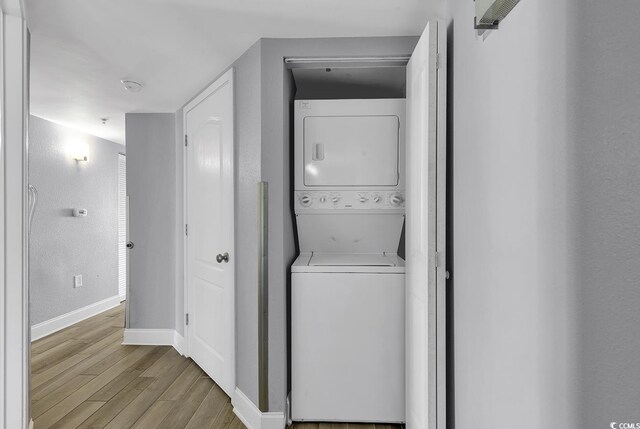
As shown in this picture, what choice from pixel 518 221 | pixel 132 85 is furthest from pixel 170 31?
pixel 518 221

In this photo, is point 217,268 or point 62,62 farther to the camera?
point 217,268

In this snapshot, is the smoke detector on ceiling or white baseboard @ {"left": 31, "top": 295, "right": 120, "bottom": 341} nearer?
the smoke detector on ceiling

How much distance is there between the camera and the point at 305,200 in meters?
2.38

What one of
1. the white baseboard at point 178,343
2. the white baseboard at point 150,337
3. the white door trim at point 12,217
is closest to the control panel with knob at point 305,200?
the white door trim at point 12,217

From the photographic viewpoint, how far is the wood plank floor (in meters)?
2.24

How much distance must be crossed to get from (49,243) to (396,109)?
3.66 m

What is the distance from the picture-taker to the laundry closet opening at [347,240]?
2131 millimetres

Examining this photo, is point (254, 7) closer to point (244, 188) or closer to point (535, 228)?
point (244, 188)

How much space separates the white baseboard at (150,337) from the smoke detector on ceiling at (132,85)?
207 cm

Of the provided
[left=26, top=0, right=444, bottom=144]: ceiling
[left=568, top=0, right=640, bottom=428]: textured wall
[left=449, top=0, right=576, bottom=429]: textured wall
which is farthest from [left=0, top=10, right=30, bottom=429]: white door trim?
[left=568, top=0, right=640, bottom=428]: textured wall

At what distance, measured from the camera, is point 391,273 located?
2.14 metres

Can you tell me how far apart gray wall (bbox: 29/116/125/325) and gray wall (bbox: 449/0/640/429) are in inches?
157

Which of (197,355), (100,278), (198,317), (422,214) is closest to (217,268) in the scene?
(198,317)

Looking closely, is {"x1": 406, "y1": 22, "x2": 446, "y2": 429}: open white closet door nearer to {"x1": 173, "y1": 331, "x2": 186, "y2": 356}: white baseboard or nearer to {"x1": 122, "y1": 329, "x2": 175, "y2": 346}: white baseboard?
{"x1": 173, "y1": 331, "x2": 186, "y2": 356}: white baseboard
